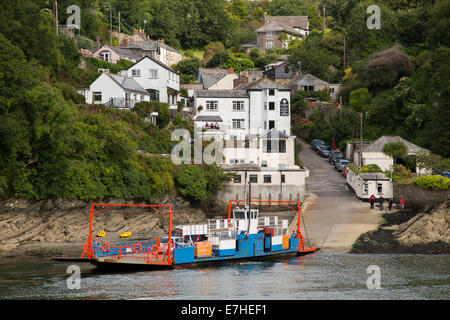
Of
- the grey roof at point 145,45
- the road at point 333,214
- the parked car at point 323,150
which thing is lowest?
the road at point 333,214

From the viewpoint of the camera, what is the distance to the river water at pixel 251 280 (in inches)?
1351

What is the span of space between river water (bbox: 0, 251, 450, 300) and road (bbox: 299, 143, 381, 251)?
239 inches

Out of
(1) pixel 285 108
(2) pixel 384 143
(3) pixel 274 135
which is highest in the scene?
(1) pixel 285 108

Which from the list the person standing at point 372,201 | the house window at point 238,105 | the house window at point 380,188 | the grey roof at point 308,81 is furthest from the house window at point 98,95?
the grey roof at point 308,81

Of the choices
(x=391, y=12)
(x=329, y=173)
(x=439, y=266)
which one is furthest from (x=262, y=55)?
(x=439, y=266)

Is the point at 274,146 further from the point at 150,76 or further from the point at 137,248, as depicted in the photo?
the point at 137,248

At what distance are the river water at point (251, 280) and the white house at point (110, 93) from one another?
102 ft

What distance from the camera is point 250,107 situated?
7862 centimetres

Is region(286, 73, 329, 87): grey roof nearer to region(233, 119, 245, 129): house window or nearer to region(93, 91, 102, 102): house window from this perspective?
region(233, 119, 245, 129): house window

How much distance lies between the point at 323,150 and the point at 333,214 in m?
25.5

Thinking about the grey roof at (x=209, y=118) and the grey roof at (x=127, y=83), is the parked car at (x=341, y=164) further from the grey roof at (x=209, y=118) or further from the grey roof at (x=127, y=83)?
the grey roof at (x=127, y=83)

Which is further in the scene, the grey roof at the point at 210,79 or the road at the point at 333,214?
the grey roof at the point at 210,79

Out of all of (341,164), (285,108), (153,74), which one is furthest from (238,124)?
(153,74)
